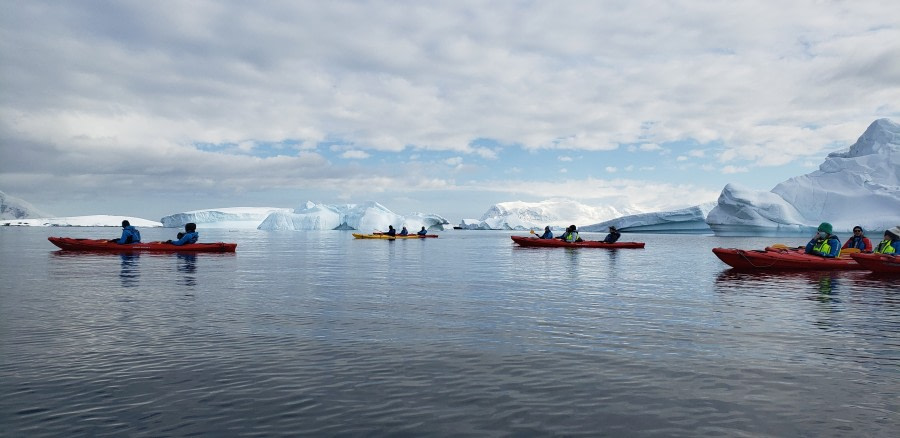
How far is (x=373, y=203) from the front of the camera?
105 m

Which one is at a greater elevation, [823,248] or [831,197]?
[831,197]

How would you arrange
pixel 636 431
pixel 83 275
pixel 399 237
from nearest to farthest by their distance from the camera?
Answer: pixel 636 431, pixel 83 275, pixel 399 237

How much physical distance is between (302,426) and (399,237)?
53189mm

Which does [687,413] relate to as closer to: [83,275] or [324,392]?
[324,392]

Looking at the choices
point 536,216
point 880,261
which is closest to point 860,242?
point 880,261

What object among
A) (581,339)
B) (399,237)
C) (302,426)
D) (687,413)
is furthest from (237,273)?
(399,237)

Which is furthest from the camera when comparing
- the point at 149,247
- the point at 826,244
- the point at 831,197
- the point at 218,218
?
the point at 218,218

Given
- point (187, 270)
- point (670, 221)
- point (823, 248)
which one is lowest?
point (187, 270)

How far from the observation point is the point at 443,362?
738 centimetres

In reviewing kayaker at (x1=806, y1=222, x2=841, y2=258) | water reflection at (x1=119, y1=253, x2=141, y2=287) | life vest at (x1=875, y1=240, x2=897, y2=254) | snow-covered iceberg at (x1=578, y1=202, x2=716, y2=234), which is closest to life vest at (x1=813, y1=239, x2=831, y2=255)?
kayaker at (x1=806, y1=222, x2=841, y2=258)

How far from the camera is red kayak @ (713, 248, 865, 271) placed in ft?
70.9

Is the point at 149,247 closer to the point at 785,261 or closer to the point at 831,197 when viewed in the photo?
the point at 785,261

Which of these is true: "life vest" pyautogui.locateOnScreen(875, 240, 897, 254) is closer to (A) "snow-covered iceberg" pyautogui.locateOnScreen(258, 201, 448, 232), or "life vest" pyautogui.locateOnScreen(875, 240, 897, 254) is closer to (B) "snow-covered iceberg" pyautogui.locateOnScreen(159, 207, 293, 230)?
(A) "snow-covered iceberg" pyautogui.locateOnScreen(258, 201, 448, 232)

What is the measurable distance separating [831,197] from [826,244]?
1881 inches
